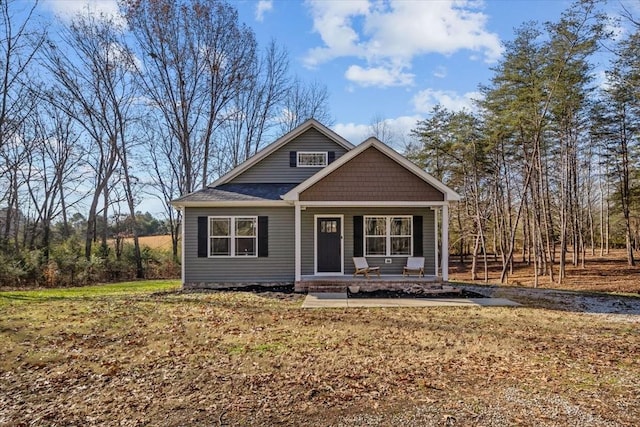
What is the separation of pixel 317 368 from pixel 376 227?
807 centimetres

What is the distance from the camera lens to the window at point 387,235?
42.2 ft

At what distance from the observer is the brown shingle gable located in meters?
11.7

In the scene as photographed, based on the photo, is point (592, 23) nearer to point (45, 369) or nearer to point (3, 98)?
point (45, 369)

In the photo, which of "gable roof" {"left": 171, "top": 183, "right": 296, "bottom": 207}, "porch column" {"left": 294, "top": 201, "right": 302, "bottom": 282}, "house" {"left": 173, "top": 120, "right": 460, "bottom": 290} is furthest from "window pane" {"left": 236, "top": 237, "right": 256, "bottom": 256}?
"porch column" {"left": 294, "top": 201, "right": 302, "bottom": 282}

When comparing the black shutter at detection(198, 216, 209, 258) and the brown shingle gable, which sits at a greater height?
the brown shingle gable

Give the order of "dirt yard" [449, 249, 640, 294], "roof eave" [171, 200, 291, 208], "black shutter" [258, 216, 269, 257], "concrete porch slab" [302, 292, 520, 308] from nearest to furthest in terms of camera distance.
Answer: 1. "concrete porch slab" [302, 292, 520, 308]
2. "roof eave" [171, 200, 291, 208]
3. "black shutter" [258, 216, 269, 257]
4. "dirt yard" [449, 249, 640, 294]

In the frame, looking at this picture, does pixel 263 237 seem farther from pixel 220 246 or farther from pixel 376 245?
pixel 376 245

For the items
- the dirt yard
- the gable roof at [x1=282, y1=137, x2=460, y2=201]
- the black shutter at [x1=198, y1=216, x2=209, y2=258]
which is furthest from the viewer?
the dirt yard

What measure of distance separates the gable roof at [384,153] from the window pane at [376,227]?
6.61 ft

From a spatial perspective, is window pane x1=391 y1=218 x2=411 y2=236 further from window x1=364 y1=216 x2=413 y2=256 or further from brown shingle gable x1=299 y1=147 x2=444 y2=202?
brown shingle gable x1=299 y1=147 x2=444 y2=202

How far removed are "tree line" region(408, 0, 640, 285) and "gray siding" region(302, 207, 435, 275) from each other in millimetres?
5889

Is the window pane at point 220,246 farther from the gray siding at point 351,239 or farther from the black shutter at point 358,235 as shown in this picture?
the black shutter at point 358,235

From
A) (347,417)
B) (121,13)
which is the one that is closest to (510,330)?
(347,417)

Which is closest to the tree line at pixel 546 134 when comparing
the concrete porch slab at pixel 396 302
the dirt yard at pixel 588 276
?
the dirt yard at pixel 588 276
